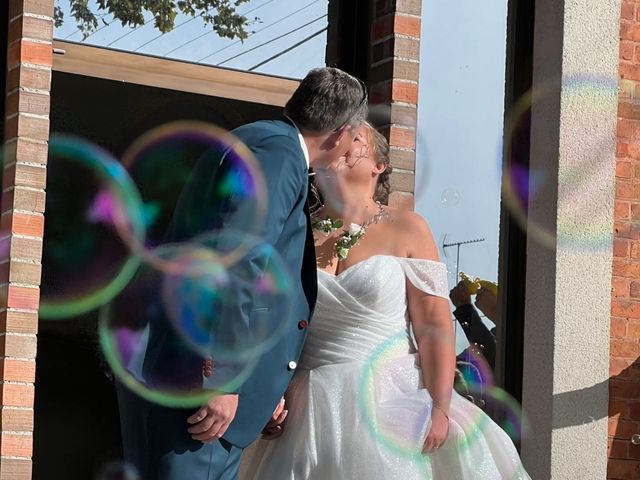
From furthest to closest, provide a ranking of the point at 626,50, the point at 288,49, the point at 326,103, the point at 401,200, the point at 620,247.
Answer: the point at 626,50 < the point at 620,247 < the point at 288,49 < the point at 401,200 < the point at 326,103

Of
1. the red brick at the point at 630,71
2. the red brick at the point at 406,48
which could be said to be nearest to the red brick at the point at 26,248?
the red brick at the point at 406,48

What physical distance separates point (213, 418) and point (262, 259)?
459 millimetres

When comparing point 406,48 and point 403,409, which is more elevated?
point 406,48

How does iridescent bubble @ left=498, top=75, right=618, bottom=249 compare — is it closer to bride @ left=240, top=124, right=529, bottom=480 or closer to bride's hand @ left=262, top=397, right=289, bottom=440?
bride @ left=240, top=124, right=529, bottom=480

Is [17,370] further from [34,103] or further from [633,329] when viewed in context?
[633,329]

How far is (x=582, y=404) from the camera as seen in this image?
20.3 feet

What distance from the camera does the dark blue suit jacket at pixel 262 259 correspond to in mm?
3639

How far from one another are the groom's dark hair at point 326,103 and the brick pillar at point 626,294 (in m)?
2.70

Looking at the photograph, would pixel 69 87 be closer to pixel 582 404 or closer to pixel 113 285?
pixel 113 285

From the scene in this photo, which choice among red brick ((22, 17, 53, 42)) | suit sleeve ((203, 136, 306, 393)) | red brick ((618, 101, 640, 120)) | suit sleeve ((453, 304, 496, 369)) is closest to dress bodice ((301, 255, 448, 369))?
suit sleeve ((203, 136, 306, 393))

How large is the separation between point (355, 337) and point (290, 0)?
218 centimetres

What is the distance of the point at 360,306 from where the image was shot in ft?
14.9

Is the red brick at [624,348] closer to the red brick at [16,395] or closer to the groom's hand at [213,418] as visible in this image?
the red brick at [16,395]

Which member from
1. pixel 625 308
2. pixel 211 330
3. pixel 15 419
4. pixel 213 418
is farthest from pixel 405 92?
pixel 213 418
